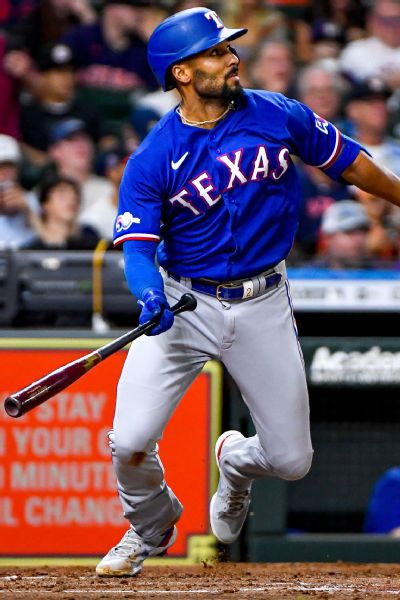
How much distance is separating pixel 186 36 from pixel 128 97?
3993mm

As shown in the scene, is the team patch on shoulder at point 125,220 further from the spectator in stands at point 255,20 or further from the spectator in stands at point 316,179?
the spectator in stands at point 255,20

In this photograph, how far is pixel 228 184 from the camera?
14.7 feet

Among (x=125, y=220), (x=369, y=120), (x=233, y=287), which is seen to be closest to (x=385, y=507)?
(x=233, y=287)

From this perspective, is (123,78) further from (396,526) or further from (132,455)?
(132,455)

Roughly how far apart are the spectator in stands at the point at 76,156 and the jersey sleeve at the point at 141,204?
10.7 feet

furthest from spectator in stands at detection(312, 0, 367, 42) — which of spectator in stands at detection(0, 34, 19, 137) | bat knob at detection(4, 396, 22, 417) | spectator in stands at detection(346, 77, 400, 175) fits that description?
bat knob at detection(4, 396, 22, 417)

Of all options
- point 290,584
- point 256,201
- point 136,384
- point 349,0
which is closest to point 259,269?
point 256,201

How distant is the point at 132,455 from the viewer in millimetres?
4562

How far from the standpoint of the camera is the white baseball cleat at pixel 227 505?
16.9 ft

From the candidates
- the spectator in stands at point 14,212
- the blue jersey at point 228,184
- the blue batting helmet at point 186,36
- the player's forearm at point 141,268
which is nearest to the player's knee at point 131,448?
the player's forearm at point 141,268

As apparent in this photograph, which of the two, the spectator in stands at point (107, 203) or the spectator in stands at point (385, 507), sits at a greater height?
the spectator in stands at point (107, 203)

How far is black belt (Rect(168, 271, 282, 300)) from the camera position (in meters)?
4.66

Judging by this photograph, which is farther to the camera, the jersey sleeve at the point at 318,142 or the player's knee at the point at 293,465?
the player's knee at the point at 293,465

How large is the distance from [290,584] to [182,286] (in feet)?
4.57
